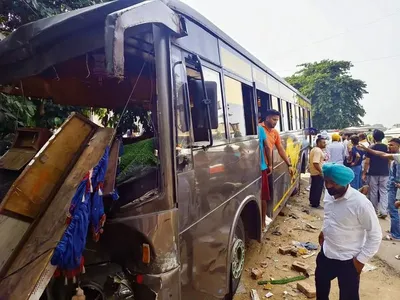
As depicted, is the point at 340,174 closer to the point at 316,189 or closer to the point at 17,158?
the point at 17,158

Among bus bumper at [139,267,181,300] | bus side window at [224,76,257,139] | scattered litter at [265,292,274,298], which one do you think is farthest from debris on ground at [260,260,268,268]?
bus bumper at [139,267,181,300]

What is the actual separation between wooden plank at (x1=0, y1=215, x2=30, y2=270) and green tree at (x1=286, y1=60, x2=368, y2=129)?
28.5 m

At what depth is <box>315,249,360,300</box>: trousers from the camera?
2.80 m

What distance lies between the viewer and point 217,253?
301 cm

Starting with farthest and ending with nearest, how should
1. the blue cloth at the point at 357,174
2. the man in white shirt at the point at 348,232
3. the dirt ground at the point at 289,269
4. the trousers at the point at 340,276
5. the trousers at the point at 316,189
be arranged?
the blue cloth at the point at 357,174, the trousers at the point at 316,189, the dirt ground at the point at 289,269, the trousers at the point at 340,276, the man in white shirt at the point at 348,232

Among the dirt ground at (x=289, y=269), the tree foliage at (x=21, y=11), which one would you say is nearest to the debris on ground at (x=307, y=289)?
the dirt ground at (x=289, y=269)

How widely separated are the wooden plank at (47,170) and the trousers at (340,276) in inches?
A: 98.5

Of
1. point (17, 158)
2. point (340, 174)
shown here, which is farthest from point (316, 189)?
point (17, 158)

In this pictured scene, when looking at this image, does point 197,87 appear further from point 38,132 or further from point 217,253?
point 217,253

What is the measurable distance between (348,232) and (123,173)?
6.83ft

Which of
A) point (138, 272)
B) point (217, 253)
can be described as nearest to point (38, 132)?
point (138, 272)

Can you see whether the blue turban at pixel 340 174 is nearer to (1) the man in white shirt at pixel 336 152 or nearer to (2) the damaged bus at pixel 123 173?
(2) the damaged bus at pixel 123 173

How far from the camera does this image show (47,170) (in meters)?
2.10

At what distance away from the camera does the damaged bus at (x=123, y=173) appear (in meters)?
1.88
